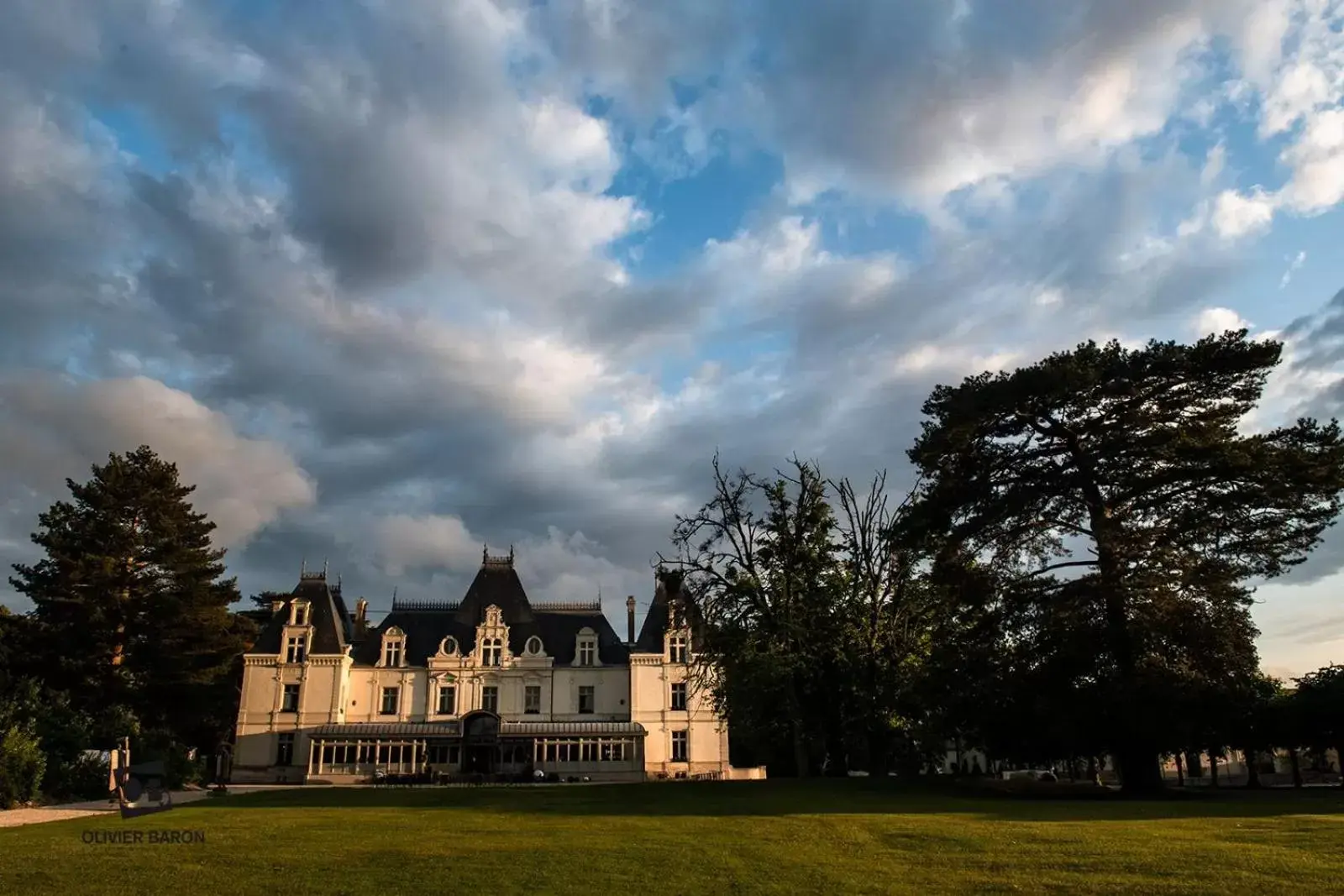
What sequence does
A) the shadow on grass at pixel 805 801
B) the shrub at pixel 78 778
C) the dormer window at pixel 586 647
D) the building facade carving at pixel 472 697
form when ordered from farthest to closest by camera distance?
the dormer window at pixel 586 647, the building facade carving at pixel 472 697, the shrub at pixel 78 778, the shadow on grass at pixel 805 801

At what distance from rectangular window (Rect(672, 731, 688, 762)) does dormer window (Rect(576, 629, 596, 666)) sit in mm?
6115

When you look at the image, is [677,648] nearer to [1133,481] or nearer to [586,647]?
[586,647]

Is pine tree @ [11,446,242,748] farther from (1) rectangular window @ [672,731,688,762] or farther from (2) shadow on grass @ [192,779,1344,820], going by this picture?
(1) rectangular window @ [672,731,688,762]

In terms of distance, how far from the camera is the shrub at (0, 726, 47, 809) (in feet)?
83.1

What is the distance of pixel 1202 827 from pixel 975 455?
546 inches

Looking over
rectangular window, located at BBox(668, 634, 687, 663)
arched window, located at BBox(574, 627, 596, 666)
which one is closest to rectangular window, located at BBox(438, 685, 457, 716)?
arched window, located at BBox(574, 627, 596, 666)

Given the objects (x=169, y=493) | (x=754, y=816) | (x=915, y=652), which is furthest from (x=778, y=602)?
(x=169, y=493)

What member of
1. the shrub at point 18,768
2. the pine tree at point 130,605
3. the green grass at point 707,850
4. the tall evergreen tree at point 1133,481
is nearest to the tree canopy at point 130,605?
the pine tree at point 130,605

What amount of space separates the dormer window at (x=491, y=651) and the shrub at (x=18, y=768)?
26.4 m

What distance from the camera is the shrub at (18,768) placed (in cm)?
2534

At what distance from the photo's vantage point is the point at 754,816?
18.2m

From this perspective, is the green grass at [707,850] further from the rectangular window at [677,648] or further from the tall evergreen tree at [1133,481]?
the rectangular window at [677,648]

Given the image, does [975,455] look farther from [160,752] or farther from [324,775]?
[324,775]

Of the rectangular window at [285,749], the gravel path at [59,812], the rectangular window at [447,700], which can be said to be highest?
the rectangular window at [447,700]
